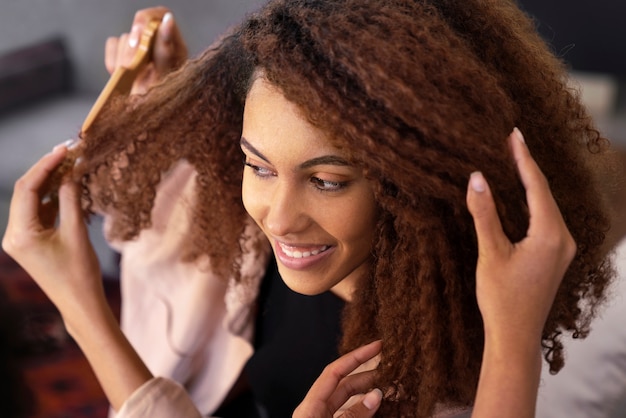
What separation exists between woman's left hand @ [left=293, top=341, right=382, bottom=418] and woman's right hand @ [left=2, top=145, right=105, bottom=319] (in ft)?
0.75

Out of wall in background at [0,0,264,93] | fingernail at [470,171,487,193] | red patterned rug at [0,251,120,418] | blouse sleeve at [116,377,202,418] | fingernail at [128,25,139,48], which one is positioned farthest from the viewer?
wall in background at [0,0,264,93]

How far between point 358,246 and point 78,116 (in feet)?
2.60

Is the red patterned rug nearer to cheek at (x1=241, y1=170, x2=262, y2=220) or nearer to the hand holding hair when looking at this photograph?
cheek at (x1=241, y1=170, x2=262, y2=220)

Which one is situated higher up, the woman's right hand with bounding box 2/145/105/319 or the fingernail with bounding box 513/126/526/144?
the fingernail with bounding box 513/126/526/144

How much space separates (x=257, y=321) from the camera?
0.78 meters

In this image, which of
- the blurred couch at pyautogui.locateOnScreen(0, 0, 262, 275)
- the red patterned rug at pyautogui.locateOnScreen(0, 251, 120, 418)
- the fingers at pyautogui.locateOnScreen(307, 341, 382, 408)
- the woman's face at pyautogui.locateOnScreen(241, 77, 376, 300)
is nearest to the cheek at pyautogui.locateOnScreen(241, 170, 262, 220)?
the woman's face at pyautogui.locateOnScreen(241, 77, 376, 300)

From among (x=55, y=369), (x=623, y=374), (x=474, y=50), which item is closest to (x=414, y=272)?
(x=474, y=50)

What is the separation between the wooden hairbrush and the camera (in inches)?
26.6

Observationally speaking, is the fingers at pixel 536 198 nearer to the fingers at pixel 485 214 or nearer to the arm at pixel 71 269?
the fingers at pixel 485 214

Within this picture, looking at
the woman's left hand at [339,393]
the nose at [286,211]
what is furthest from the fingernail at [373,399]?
the nose at [286,211]

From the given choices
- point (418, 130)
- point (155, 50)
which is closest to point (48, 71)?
point (155, 50)

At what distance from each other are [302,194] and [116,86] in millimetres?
266

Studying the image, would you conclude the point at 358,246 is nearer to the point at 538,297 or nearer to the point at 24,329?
the point at 538,297

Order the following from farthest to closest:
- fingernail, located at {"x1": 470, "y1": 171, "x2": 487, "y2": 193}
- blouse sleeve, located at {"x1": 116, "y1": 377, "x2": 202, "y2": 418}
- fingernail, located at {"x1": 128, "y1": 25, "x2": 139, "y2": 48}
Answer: fingernail, located at {"x1": 128, "y1": 25, "x2": 139, "y2": 48} < blouse sleeve, located at {"x1": 116, "y1": 377, "x2": 202, "y2": 418} < fingernail, located at {"x1": 470, "y1": 171, "x2": 487, "y2": 193}
